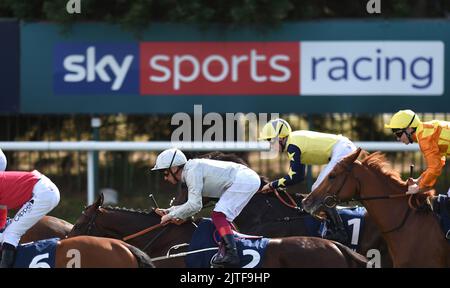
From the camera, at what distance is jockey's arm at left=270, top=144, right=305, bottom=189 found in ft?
28.9

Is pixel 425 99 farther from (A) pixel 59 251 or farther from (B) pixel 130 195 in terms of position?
(A) pixel 59 251

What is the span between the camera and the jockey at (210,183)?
7.70 m

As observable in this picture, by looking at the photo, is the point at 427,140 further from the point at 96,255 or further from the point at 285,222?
the point at 96,255

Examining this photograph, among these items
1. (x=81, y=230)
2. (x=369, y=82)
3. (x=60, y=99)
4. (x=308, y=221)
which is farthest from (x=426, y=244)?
(x=60, y=99)

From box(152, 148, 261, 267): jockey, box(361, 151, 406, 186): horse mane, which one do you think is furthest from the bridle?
box(152, 148, 261, 267): jockey

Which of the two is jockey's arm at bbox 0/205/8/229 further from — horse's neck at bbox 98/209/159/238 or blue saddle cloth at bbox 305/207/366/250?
blue saddle cloth at bbox 305/207/366/250

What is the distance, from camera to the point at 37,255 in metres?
6.97

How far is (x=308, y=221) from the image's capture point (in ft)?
28.0

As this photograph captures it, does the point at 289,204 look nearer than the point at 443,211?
No

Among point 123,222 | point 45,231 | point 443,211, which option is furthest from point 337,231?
point 45,231

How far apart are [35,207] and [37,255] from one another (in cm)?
54

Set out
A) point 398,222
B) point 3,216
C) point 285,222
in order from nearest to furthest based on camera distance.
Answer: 1. point 3,216
2. point 398,222
3. point 285,222

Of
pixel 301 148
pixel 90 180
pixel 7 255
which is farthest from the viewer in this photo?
pixel 90 180

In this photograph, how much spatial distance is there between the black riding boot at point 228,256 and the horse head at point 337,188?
831mm
